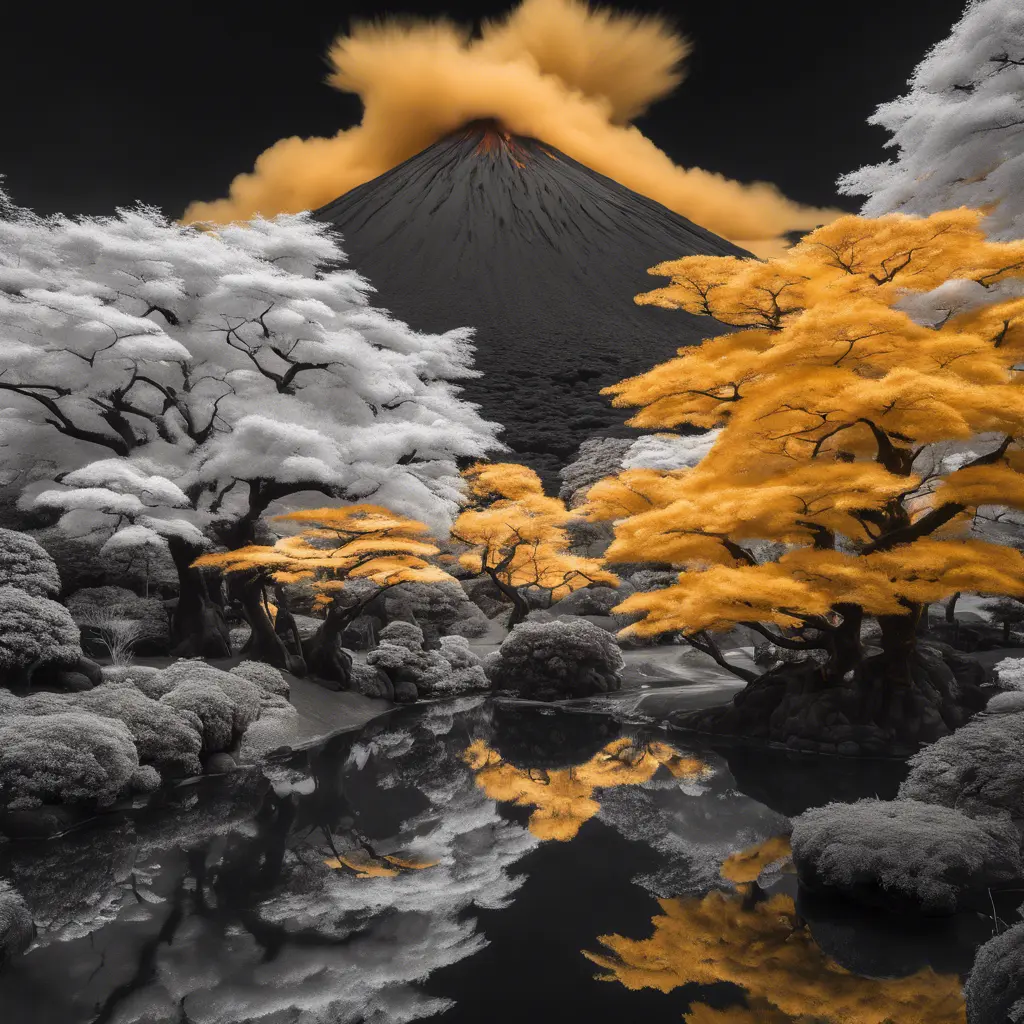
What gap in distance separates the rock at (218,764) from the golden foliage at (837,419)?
6248 mm

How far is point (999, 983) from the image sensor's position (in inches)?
144

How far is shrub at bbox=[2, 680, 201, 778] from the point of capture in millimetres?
9203

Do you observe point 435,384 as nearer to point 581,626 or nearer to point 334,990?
point 581,626

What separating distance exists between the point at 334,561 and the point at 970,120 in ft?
34.5

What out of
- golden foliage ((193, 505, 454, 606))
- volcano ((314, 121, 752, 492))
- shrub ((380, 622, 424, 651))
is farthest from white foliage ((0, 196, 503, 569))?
volcano ((314, 121, 752, 492))

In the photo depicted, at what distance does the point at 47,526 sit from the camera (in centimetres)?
1647

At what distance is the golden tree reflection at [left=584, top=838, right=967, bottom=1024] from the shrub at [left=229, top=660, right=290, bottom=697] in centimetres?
846

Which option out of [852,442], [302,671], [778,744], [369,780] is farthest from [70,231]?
[778,744]

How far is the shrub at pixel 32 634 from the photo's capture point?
9.96 metres

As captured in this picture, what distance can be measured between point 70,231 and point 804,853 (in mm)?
13586

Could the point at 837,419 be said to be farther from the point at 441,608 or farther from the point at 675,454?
the point at 441,608

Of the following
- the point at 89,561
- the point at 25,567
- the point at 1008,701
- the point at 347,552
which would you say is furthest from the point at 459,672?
the point at 1008,701

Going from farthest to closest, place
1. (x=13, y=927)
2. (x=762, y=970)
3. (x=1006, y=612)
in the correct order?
(x=1006, y=612), (x=13, y=927), (x=762, y=970)

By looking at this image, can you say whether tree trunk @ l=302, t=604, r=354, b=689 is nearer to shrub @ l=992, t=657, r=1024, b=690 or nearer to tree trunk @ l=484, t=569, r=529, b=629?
tree trunk @ l=484, t=569, r=529, b=629
